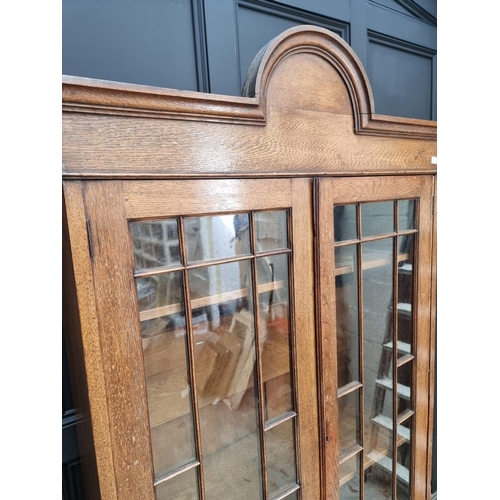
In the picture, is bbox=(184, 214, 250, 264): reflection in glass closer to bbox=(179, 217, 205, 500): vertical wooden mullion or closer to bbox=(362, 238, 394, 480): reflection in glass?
bbox=(179, 217, 205, 500): vertical wooden mullion

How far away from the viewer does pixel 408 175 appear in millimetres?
877

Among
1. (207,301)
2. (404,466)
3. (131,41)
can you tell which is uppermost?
(131,41)

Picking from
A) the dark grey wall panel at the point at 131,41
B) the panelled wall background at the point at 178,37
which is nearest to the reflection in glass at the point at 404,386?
the panelled wall background at the point at 178,37

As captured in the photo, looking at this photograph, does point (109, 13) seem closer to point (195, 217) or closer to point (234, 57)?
point (234, 57)

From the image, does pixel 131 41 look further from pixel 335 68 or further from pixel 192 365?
pixel 192 365

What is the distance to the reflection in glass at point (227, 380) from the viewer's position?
2.24 ft

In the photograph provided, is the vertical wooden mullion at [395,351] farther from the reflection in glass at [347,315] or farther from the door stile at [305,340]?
Result: the door stile at [305,340]

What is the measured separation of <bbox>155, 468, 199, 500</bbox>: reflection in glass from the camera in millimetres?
629

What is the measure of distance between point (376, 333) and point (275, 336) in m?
0.36

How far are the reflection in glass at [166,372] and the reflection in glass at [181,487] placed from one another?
0.08 feet

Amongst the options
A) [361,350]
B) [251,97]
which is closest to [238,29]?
[251,97]

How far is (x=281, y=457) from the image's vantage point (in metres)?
0.77

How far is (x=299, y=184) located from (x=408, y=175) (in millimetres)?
365

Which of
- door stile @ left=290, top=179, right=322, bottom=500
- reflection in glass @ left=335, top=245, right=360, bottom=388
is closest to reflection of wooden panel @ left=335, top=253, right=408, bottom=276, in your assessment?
reflection in glass @ left=335, top=245, right=360, bottom=388
